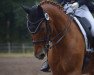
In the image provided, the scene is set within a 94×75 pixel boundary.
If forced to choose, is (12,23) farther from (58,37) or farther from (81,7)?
(58,37)

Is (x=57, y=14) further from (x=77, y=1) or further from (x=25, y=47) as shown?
(x=25, y=47)

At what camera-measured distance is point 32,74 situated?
46.4 ft

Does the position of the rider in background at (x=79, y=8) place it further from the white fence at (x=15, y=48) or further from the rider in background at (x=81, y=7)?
the white fence at (x=15, y=48)

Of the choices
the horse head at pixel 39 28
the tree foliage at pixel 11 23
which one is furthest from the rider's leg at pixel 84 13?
the tree foliage at pixel 11 23

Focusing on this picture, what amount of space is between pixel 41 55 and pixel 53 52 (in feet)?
2.17

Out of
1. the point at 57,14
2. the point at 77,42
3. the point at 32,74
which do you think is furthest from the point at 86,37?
the point at 32,74

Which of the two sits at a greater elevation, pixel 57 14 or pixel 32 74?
pixel 57 14

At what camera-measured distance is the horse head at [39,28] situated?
21.3ft

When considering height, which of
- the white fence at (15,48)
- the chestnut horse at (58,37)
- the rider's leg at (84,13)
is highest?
the rider's leg at (84,13)

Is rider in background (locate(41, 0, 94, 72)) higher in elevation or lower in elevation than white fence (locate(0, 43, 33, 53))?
higher

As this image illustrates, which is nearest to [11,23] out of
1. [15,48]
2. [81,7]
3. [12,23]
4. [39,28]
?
[12,23]

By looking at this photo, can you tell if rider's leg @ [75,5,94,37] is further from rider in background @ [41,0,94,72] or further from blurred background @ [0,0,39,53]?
blurred background @ [0,0,39,53]

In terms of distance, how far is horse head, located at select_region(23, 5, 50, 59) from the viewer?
6.50 metres

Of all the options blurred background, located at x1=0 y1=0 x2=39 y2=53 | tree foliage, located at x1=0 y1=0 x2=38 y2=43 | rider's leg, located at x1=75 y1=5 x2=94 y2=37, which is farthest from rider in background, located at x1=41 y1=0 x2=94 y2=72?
tree foliage, located at x1=0 y1=0 x2=38 y2=43
